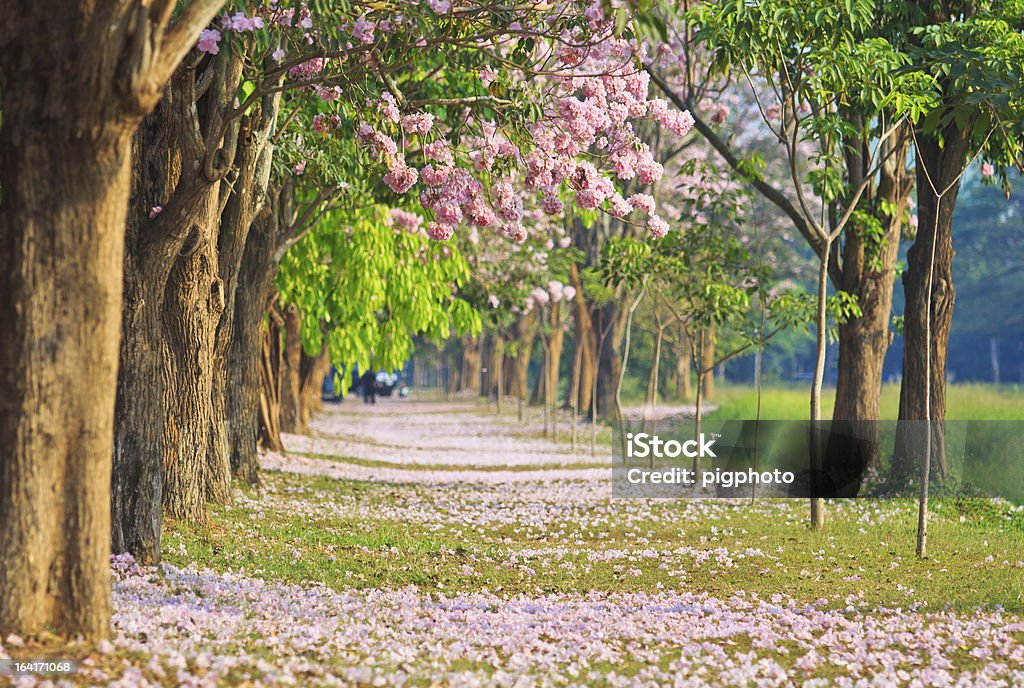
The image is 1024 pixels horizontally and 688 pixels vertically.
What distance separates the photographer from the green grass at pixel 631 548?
9.11 meters

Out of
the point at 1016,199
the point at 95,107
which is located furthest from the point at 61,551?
the point at 1016,199

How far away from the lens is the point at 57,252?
5250 millimetres

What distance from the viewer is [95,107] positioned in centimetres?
516

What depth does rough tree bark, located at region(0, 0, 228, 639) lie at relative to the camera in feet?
17.0

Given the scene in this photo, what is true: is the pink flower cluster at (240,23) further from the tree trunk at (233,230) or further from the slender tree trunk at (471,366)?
the slender tree trunk at (471,366)

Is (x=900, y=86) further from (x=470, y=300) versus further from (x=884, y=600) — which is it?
(x=470, y=300)

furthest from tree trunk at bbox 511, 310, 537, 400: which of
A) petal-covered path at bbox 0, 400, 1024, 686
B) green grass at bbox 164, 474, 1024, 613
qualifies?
green grass at bbox 164, 474, 1024, 613

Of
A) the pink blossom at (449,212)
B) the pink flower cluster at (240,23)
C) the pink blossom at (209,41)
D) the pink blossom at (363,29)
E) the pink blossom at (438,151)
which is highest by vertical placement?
the pink blossom at (363,29)

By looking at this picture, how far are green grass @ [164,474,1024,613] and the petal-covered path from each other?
0.12 ft

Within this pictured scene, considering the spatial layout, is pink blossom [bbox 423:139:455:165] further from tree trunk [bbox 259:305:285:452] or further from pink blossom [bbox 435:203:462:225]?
tree trunk [bbox 259:305:285:452]

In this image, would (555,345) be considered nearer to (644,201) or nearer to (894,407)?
(894,407)

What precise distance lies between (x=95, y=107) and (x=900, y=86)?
755cm

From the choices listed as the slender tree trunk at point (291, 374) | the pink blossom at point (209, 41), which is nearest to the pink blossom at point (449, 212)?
the pink blossom at point (209, 41)

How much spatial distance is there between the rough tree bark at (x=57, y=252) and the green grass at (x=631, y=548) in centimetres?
354
